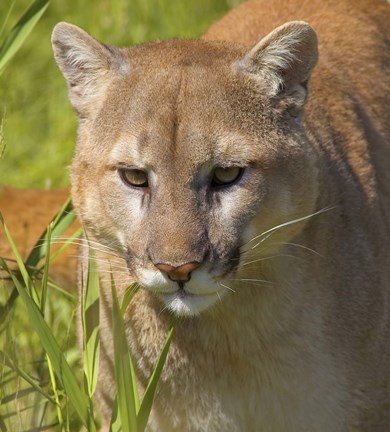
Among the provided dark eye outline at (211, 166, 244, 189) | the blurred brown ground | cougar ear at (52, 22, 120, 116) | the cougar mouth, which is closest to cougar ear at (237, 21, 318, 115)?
dark eye outline at (211, 166, 244, 189)

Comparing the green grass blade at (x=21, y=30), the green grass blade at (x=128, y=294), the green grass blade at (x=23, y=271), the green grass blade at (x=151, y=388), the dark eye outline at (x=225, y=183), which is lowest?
the green grass blade at (x=151, y=388)

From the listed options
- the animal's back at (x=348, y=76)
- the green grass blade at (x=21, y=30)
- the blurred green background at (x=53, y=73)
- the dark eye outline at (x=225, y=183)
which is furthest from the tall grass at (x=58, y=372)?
the blurred green background at (x=53, y=73)

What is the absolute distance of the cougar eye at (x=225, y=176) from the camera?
10.5ft

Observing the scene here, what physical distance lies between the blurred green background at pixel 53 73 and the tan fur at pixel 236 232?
2.43 m

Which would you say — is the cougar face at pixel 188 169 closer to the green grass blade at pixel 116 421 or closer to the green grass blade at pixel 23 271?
the green grass blade at pixel 23 271

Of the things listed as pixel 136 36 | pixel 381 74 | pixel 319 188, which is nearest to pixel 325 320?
pixel 319 188

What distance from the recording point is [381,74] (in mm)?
4477

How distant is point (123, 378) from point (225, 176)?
1.95ft

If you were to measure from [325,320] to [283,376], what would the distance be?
0.71ft

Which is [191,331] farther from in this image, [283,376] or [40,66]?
[40,66]

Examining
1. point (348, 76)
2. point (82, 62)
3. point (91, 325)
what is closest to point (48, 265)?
point (91, 325)

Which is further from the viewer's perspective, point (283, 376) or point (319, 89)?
point (319, 89)

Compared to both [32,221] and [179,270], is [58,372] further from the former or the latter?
[32,221]

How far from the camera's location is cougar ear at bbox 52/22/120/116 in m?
3.51
